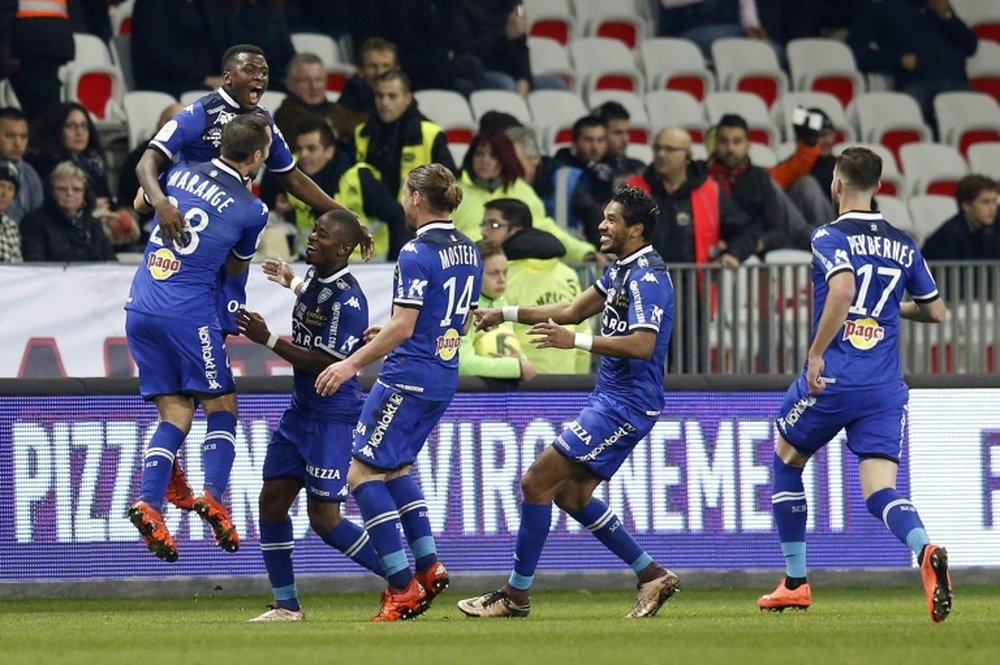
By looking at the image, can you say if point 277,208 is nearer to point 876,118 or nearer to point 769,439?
point 769,439

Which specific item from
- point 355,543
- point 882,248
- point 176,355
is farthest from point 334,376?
point 882,248

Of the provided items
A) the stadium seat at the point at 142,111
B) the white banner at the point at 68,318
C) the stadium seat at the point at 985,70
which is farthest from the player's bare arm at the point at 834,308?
the stadium seat at the point at 985,70

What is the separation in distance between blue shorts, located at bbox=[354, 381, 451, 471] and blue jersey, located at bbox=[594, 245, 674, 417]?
39.3 inches

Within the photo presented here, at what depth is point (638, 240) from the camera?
35.2ft

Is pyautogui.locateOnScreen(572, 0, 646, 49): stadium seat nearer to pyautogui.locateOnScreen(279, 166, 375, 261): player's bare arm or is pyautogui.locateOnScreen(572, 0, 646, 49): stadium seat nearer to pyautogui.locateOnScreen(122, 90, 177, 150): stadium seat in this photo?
pyautogui.locateOnScreen(122, 90, 177, 150): stadium seat

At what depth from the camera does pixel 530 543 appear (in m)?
10.8

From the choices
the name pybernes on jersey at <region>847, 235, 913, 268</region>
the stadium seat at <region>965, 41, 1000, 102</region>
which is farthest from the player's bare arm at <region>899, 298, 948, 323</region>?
the stadium seat at <region>965, 41, 1000, 102</region>

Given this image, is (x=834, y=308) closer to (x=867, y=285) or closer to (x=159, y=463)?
(x=867, y=285)

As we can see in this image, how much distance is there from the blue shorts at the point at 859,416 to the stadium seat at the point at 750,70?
1025 cm

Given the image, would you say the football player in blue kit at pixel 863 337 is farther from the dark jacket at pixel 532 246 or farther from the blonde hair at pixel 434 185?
the dark jacket at pixel 532 246

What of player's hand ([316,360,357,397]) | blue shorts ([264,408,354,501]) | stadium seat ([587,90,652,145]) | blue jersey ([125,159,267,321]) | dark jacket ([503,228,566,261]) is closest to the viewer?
player's hand ([316,360,357,397])

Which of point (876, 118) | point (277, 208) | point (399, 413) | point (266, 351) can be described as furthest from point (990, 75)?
point (399, 413)

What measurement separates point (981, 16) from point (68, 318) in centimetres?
1215

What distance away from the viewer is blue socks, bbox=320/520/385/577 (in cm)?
1091
